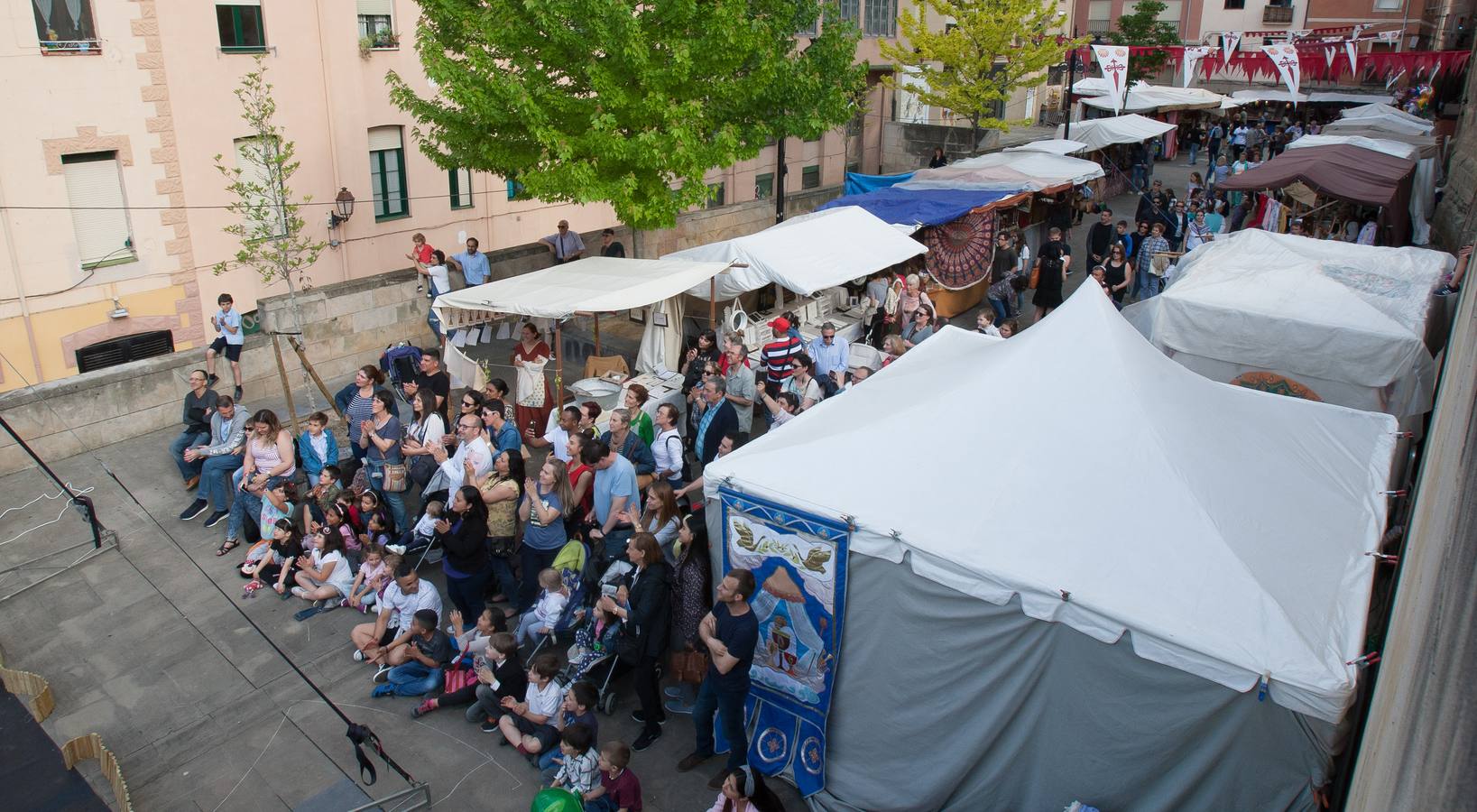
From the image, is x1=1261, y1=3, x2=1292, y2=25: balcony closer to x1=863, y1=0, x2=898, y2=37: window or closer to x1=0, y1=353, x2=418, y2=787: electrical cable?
x1=863, y1=0, x2=898, y2=37: window

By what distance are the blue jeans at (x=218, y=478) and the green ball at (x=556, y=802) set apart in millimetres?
6192

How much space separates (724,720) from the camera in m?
6.76

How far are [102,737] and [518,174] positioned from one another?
366 inches

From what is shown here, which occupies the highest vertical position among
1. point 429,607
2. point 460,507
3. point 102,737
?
point 460,507

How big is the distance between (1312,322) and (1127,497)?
4.78m

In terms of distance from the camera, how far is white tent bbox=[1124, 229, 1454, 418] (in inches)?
368

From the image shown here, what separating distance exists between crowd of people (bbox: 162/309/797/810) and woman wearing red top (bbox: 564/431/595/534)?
0.02 metres

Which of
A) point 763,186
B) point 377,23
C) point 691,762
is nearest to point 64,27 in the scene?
point 377,23

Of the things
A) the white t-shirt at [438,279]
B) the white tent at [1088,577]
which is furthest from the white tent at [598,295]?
the white tent at [1088,577]

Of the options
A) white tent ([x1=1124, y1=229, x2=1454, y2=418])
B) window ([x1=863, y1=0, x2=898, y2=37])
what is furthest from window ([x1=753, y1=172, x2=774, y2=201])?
white tent ([x1=1124, y1=229, x2=1454, y2=418])

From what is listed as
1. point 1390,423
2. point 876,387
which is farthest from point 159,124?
point 1390,423

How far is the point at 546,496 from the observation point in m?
8.30

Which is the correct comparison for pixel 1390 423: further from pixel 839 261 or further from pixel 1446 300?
pixel 839 261

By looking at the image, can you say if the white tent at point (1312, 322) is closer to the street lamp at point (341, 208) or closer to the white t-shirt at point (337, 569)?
the white t-shirt at point (337, 569)
